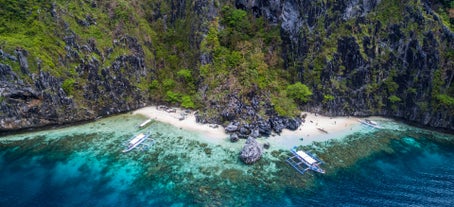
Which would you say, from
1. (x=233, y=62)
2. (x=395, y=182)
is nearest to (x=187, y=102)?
(x=233, y=62)

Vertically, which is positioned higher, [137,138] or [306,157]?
[137,138]

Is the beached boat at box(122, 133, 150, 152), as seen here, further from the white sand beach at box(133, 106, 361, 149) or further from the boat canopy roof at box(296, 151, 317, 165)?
the boat canopy roof at box(296, 151, 317, 165)

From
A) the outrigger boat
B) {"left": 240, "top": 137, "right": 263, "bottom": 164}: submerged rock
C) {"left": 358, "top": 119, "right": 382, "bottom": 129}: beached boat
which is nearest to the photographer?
the outrigger boat

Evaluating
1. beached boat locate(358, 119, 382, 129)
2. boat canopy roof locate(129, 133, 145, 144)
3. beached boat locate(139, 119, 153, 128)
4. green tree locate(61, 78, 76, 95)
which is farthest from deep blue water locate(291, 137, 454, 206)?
green tree locate(61, 78, 76, 95)

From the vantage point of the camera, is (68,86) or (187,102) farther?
(187,102)

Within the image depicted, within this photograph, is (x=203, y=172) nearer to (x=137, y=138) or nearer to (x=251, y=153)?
(x=251, y=153)
